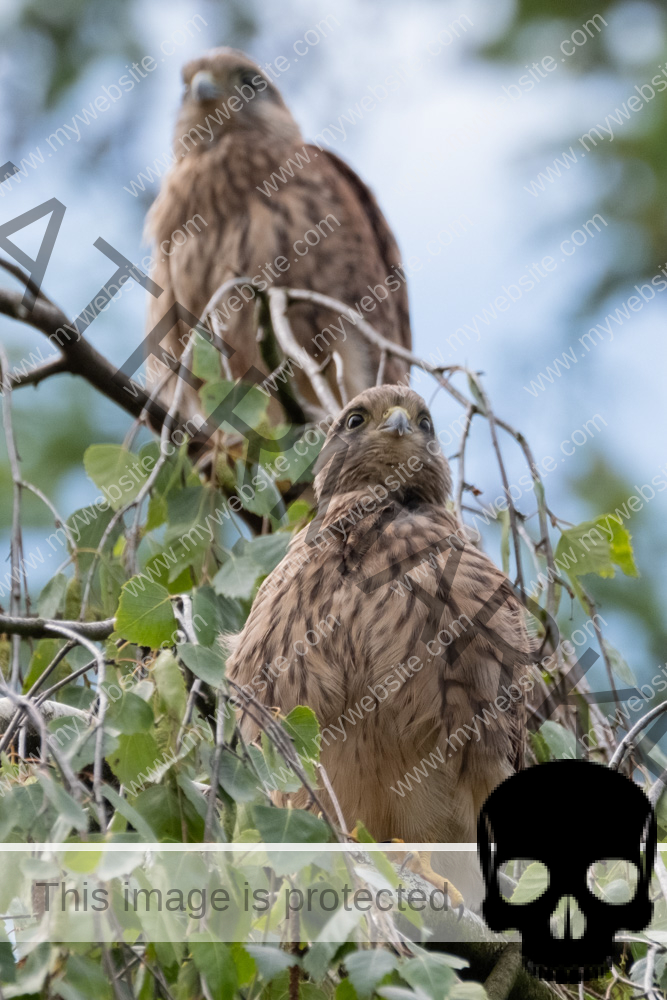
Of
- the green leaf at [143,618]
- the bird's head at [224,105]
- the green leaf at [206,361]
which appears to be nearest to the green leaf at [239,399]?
the green leaf at [206,361]

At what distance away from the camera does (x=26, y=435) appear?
5.07m

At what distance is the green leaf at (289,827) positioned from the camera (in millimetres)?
1407

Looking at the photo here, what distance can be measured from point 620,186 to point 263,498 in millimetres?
3700

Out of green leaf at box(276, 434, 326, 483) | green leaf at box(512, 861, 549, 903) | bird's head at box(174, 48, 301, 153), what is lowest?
green leaf at box(512, 861, 549, 903)

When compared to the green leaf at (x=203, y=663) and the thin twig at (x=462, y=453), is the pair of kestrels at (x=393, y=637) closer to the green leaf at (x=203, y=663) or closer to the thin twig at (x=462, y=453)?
the thin twig at (x=462, y=453)

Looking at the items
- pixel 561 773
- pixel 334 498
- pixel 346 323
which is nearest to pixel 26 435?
pixel 346 323

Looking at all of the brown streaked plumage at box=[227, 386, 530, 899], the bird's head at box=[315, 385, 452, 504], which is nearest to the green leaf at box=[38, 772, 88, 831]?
the brown streaked plumage at box=[227, 386, 530, 899]

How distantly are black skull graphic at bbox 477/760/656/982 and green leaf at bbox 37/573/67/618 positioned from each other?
3.49ft

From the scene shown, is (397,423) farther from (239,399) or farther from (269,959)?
(269,959)

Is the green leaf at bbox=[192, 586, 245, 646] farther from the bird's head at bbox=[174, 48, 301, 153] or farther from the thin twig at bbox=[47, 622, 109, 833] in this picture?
the bird's head at bbox=[174, 48, 301, 153]

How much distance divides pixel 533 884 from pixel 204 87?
375 cm

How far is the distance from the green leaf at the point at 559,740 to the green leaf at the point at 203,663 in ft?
2.98

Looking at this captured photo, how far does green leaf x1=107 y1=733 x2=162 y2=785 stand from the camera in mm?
1545

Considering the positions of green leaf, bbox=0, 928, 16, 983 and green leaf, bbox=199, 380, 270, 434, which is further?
green leaf, bbox=199, 380, 270, 434
